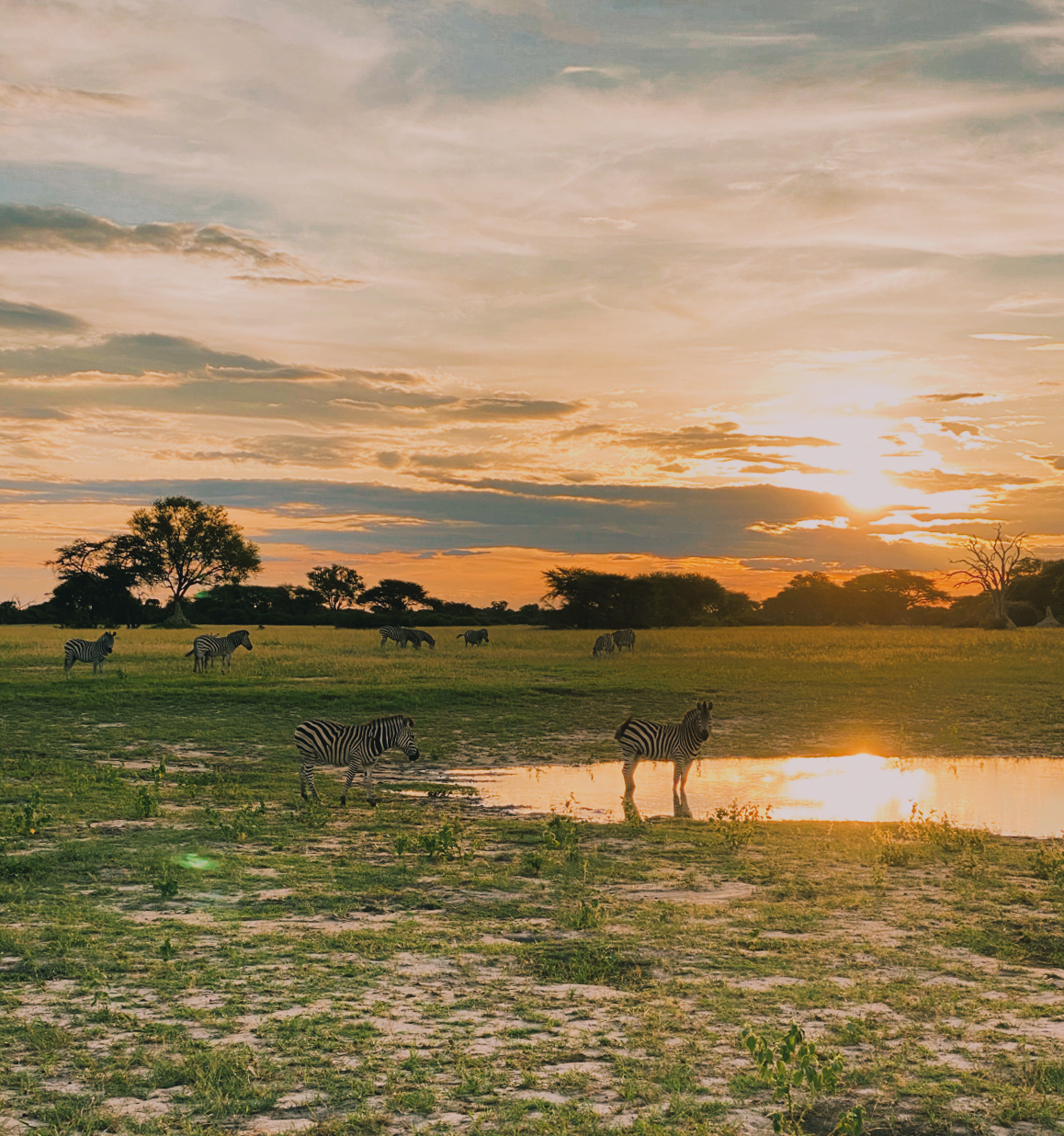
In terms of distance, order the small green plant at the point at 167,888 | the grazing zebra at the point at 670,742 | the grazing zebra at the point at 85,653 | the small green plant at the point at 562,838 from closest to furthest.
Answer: the small green plant at the point at 167,888
the small green plant at the point at 562,838
the grazing zebra at the point at 670,742
the grazing zebra at the point at 85,653

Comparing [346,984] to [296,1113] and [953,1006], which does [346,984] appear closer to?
[296,1113]

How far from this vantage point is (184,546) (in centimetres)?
9756

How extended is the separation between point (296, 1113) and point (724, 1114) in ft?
8.22

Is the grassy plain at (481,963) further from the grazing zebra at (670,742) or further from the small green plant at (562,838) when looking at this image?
the grazing zebra at (670,742)

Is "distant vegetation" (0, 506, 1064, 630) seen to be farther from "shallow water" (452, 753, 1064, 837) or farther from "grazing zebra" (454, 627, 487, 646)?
"shallow water" (452, 753, 1064, 837)

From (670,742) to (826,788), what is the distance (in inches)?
177

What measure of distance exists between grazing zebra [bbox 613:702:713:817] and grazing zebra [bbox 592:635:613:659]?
31271mm

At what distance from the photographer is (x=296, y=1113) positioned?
600cm

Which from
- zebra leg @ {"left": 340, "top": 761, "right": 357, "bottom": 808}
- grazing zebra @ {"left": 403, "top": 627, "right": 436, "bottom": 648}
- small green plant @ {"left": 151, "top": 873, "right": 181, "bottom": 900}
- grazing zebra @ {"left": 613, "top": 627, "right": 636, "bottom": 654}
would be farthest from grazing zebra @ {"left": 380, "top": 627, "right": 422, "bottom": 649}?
small green plant @ {"left": 151, "top": 873, "right": 181, "bottom": 900}

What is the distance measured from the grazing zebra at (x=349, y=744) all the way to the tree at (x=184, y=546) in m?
84.8

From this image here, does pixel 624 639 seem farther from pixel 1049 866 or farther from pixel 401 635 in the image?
pixel 1049 866

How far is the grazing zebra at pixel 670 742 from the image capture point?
17.6 m

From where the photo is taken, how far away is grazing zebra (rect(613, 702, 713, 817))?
17.6 metres

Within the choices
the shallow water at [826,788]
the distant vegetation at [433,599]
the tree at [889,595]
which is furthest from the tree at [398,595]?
the shallow water at [826,788]
